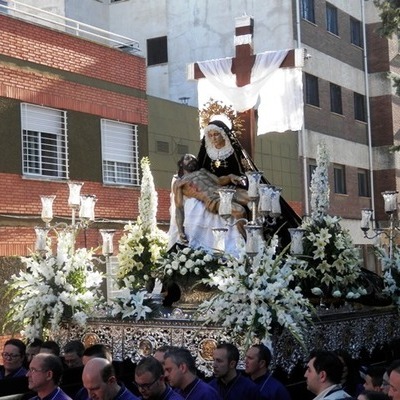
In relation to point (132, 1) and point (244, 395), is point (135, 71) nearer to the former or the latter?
point (132, 1)

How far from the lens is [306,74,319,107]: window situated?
2861 cm

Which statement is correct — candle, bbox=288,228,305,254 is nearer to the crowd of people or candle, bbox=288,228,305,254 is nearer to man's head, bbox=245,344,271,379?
the crowd of people

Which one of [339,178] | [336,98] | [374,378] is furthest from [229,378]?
[336,98]

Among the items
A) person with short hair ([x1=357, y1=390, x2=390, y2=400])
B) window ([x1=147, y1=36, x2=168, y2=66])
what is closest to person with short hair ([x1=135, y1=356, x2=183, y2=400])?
person with short hair ([x1=357, y1=390, x2=390, y2=400])

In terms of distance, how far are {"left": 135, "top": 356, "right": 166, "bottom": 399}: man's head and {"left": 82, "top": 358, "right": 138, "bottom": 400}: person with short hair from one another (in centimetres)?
12

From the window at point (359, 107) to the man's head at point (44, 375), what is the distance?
26166mm

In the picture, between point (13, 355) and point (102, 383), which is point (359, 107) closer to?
point (13, 355)

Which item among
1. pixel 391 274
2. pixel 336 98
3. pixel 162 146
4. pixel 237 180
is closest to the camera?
pixel 237 180

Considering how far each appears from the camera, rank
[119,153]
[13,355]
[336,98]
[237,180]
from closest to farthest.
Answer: [13,355], [237,180], [119,153], [336,98]

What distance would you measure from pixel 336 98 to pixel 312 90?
1966mm

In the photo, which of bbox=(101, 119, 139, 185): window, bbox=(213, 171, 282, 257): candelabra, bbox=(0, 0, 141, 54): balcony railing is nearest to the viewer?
bbox=(213, 171, 282, 257): candelabra

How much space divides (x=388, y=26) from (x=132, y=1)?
38.7 feet

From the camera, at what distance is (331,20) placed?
3045cm

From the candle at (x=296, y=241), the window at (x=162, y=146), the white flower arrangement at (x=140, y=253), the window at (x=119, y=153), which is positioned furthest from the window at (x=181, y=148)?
the candle at (x=296, y=241)
